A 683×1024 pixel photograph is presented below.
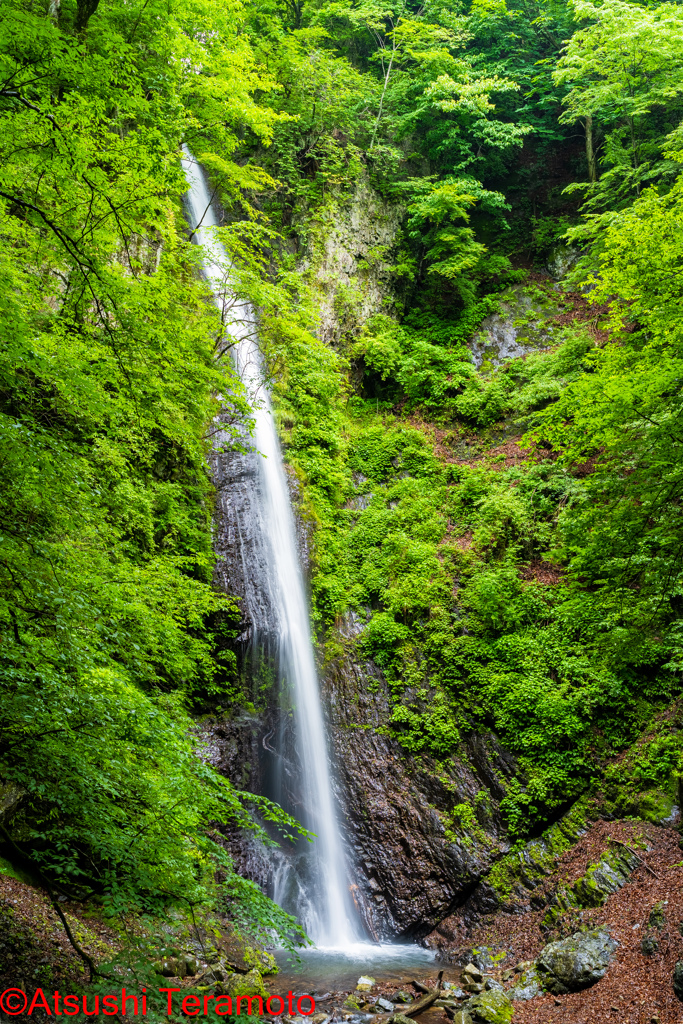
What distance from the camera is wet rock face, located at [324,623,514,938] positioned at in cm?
807

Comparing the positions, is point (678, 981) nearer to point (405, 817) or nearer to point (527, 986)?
point (527, 986)

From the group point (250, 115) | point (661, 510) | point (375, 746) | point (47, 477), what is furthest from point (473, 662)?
point (250, 115)

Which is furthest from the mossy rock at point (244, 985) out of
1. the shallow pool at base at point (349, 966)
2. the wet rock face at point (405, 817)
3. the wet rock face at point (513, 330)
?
the wet rock face at point (513, 330)

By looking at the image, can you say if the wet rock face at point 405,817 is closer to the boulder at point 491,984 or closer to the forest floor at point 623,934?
the forest floor at point 623,934

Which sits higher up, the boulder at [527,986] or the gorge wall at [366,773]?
the gorge wall at [366,773]

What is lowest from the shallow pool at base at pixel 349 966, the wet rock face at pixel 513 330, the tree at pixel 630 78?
the shallow pool at base at pixel 349 966

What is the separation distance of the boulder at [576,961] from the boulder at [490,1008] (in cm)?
53

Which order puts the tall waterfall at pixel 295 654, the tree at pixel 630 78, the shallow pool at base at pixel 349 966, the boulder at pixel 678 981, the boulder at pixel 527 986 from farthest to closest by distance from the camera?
the tree at pixel 630 78, the tall waterfall at pixel 295 654, the shallow pool at base at pixel 349 966, the boulder at pixel 527 986, the boulder at pixel 678 981

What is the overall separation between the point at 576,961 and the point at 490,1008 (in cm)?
102
